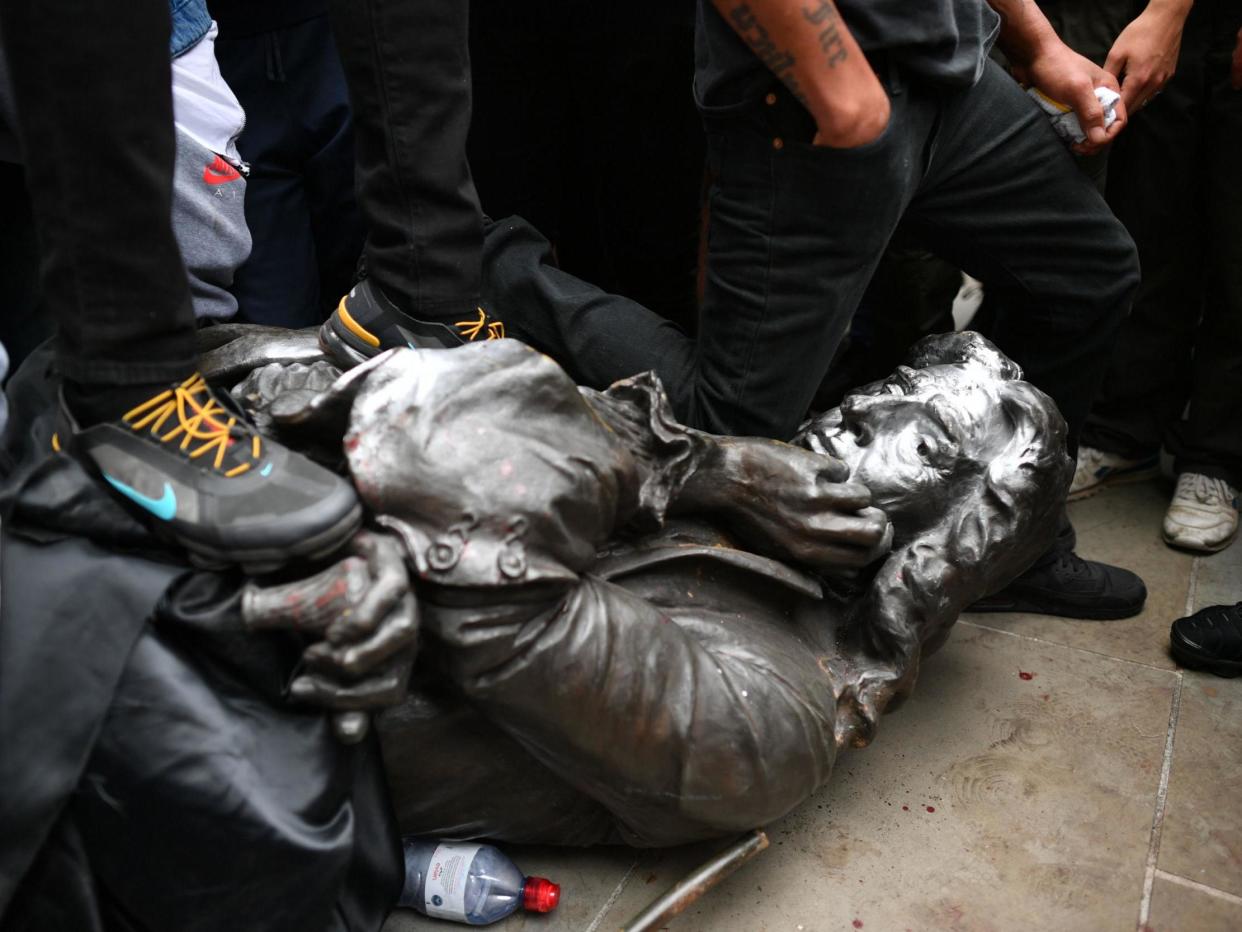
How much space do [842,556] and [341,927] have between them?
38.9 inches

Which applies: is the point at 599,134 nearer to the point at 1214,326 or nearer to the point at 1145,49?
the point at 1145,49

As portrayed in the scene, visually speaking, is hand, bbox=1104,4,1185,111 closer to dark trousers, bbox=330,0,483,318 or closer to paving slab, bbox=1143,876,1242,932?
dark trousers, bbox=330,0,483,318

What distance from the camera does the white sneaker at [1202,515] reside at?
3000 millimetres

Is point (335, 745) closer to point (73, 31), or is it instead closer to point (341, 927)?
point (341, 927)

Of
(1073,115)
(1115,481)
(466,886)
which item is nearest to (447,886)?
(466,886)

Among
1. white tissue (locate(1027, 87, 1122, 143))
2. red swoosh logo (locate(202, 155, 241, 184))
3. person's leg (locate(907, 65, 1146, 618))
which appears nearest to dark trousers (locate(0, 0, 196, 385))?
red swoosh logo (locate(202, 155, 241, 184))

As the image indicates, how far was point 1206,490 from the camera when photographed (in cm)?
307

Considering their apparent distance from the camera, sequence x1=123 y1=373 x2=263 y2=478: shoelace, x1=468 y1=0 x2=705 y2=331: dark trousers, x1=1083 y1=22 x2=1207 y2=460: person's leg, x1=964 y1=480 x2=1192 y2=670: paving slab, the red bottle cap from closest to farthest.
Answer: x1=123 y1=373 x2=263 y2=478: shoelace → the red bottle cap → x1=964 y1=480 x2=1192 y2=670: paving slab → x1=468 y1=0 x2=705 y2=331: dark trousers → x1=1083 y1=22 x2=1207 y2=460: person's leg

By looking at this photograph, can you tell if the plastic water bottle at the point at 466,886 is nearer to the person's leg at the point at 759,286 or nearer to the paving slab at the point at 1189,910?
the person's leg at the point at 759,286

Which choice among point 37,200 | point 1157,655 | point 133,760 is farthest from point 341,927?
point 1157,655

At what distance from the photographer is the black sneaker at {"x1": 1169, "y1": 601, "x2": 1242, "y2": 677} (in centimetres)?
246

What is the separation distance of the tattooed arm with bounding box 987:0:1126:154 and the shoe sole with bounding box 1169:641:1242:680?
1140 mm

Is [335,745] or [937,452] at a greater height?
[937,452]

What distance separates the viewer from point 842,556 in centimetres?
189
